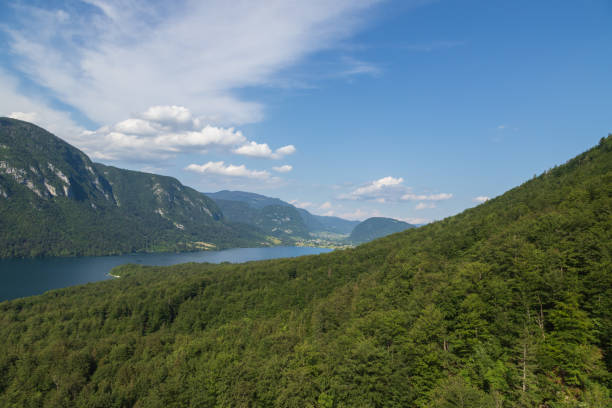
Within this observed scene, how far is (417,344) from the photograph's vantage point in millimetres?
37469

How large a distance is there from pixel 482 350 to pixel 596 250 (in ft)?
75.2

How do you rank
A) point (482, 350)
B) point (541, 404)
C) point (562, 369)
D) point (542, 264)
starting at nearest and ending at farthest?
1. point (541, 404)
2. point (562, 369)
3. point (482, 350)
4. point (542, 264)

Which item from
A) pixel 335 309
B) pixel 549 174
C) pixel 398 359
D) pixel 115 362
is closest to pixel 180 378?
pixel 115 362

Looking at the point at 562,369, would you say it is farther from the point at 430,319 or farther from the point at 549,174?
the point at 549,174

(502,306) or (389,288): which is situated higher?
(502,306)

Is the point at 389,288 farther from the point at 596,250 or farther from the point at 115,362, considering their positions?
the point at 115,362

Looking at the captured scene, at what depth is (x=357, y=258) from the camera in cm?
14150

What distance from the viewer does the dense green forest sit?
2652cm

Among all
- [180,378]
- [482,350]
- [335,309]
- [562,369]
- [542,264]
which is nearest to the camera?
[562,369]

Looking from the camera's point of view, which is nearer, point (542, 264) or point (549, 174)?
point (542, 264)

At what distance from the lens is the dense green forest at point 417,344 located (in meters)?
26.5

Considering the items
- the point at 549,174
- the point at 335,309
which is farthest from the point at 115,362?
the point at 549,174

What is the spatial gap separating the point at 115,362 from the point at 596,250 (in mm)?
103333

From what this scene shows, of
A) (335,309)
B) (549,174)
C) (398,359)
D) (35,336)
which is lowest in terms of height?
(35,336)
